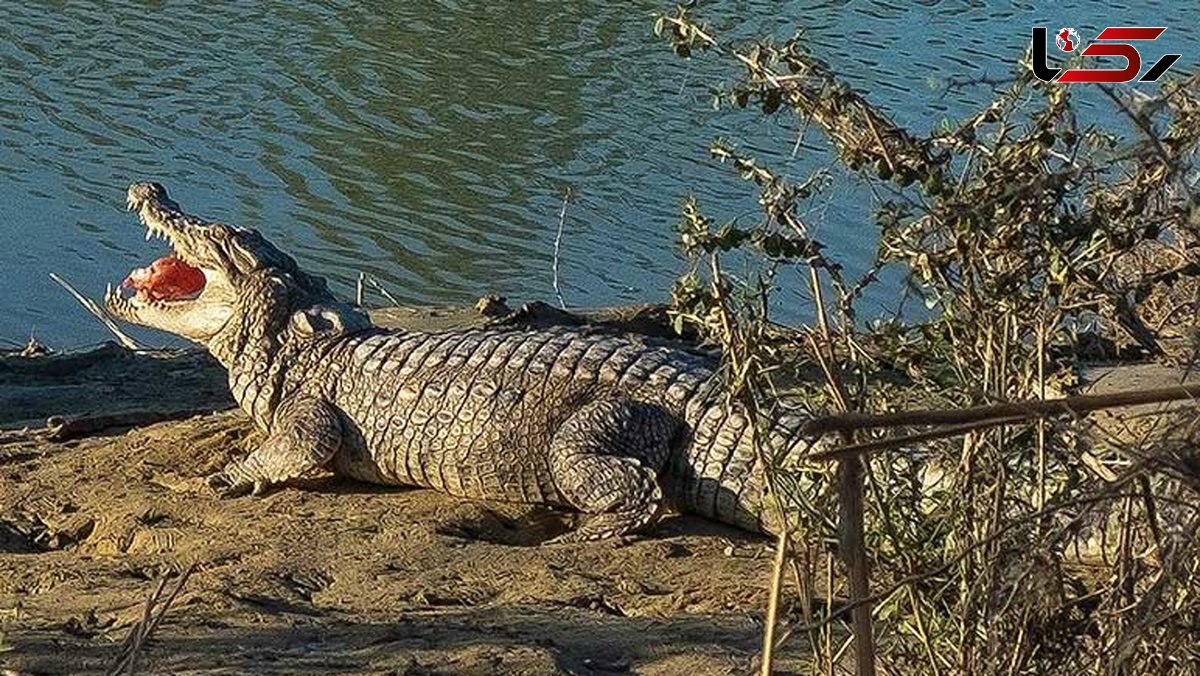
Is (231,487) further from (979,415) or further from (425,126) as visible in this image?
(425,126)

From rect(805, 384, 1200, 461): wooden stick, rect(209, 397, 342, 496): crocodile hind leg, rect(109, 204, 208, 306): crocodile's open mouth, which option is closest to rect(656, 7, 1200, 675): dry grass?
rect(805, 384, 1200, 461): wooden stick

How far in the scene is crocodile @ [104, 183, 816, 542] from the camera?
5.64 meters

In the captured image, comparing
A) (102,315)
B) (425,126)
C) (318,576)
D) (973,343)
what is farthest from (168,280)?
(425,126)

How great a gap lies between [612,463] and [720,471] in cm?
34

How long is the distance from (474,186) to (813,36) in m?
4.07

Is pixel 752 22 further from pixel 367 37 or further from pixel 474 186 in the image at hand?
pixel 474 186

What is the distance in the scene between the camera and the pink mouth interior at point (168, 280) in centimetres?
713

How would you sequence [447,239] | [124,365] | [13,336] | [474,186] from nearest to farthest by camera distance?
1. [124,365]
2. [13,336]
3. [447,239]
4. [474,186]

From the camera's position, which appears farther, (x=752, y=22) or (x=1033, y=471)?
(x=752, y=22)

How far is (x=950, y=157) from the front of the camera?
3275 millimetres

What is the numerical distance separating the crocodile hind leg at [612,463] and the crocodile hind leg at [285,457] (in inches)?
32.3

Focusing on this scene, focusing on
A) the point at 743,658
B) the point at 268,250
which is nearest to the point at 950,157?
the point at 743,658

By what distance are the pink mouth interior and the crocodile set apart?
0.32 m

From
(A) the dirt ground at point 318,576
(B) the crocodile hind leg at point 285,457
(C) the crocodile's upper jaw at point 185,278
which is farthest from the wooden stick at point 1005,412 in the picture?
(C) the crocodile's upper jaw at point 185,278
